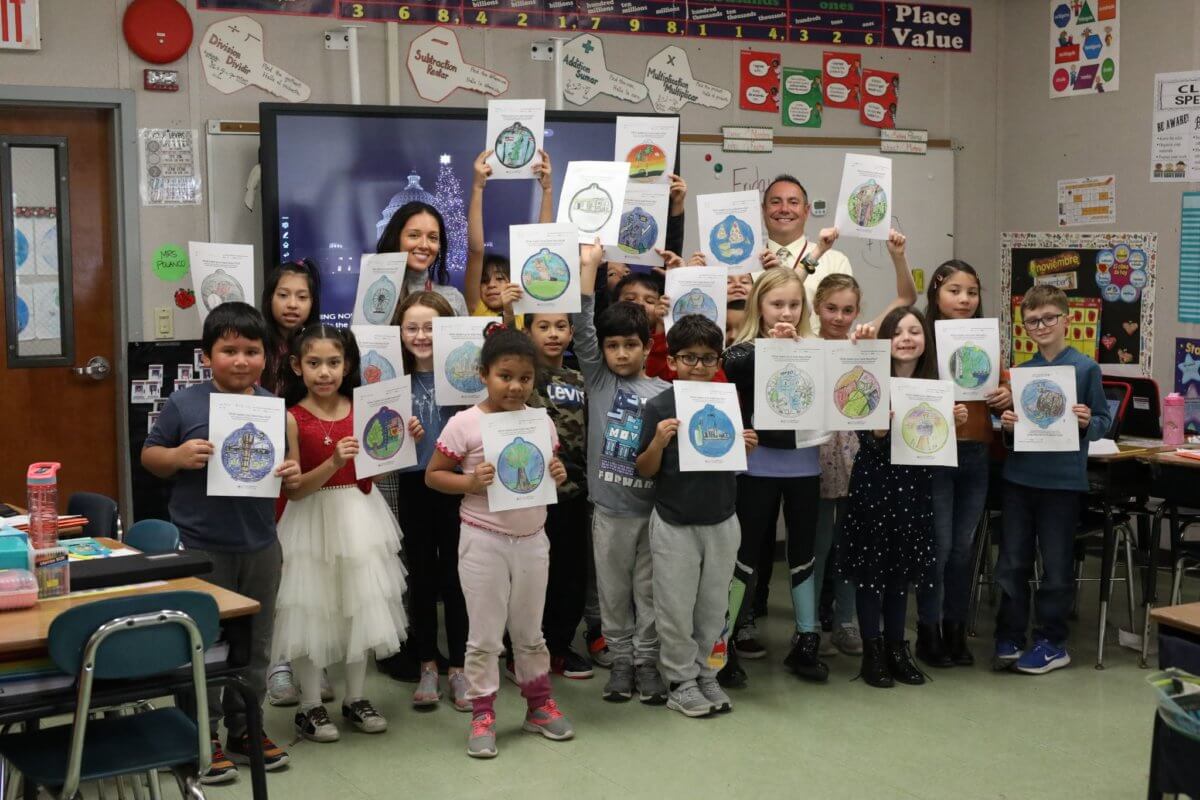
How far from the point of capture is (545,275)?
4.20 meters

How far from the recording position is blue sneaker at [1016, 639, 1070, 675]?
15.2 feet

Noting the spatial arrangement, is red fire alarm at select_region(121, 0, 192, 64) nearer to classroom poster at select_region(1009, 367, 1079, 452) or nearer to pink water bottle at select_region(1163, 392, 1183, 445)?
classroom poster at select_region(1009, 367, 1079, 452)

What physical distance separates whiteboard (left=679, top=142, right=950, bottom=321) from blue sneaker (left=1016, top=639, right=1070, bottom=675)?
2.57 m

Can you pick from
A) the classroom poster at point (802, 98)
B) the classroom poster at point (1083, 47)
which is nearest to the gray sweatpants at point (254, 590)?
the classroom poster at point (802, 98)

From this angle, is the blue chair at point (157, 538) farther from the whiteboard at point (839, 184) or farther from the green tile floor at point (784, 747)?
the whiteboard at point (839, 184)

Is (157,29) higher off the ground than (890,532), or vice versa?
(157,29)

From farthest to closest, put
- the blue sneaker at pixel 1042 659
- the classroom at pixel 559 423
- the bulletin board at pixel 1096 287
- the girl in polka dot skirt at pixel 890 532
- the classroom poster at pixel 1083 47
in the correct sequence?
the classroom poster at pixel 1083 47, the bulletin board at pixel 1096 287, the blue sneaker at pixel 1042 659, the girl in polka dot skirt at pixel 890 532, the classroom at pixel 559 423

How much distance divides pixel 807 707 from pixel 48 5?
13.4 ft

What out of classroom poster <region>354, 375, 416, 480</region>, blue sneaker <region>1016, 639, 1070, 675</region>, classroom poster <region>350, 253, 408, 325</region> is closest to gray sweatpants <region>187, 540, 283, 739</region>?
classroom poster <region>354, 375, 416, 480</region>

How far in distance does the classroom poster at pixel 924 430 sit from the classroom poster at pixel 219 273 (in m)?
2.30

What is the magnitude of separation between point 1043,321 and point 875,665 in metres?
1.34

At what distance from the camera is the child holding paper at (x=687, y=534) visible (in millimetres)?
4086

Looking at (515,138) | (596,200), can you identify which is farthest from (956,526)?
(515,138)

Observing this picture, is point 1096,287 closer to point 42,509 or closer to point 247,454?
point 247,454
